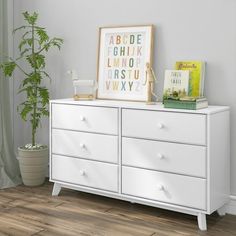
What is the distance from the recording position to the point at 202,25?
317 centimetres

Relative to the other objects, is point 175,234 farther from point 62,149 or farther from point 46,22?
point 46,22

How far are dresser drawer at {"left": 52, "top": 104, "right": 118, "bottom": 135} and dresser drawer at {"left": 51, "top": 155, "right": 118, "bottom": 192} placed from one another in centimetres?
24

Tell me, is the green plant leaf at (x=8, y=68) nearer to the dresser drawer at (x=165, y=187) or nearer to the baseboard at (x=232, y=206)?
the dresser drawer at (x=165, y=187)

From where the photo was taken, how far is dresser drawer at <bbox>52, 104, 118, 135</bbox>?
10.6ft

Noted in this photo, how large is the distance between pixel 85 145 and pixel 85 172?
0.20m

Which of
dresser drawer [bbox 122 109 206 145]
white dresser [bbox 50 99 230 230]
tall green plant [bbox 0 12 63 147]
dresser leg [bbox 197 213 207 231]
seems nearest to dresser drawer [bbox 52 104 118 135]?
white dresser [bbox 50 99 230 230]

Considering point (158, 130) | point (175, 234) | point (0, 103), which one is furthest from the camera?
point (0, 103)

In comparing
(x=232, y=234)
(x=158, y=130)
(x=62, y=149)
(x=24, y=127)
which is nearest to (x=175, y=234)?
(x=232, y=234)

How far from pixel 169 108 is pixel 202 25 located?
640 millimetres

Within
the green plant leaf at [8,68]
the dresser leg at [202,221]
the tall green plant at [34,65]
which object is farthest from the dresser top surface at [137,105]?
the dresser leg at [202,221]

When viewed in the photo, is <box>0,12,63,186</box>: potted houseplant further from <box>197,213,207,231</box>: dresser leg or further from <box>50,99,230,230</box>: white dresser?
<box>197,213,207,231</box>: dresser leg

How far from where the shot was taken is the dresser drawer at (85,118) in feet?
10.6

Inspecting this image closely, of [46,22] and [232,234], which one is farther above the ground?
[46,22]

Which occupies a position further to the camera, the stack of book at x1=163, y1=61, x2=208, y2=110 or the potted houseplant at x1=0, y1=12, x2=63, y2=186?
the potted houseplant at x1=0, y1=12, x2=63, y2=186
